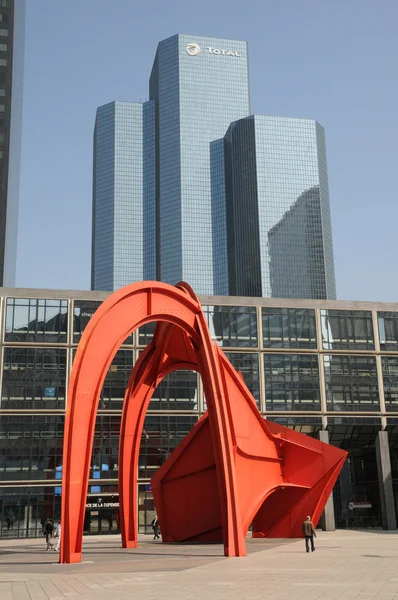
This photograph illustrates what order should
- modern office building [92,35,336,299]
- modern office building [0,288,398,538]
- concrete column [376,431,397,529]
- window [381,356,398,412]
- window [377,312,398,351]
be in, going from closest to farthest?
modern office building [0,288,398,538], concrete column [376,431,397,529], window [381,356,398,412], window [377,312,398,351], modern office building [92,35,336,299]

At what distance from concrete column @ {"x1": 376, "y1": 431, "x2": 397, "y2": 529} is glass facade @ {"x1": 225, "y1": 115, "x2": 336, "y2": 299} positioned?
10418 centimetres

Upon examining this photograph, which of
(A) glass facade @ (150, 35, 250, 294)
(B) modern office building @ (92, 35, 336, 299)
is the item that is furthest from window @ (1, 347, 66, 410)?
(A) glass facade @ (150, 35, 250, 294)

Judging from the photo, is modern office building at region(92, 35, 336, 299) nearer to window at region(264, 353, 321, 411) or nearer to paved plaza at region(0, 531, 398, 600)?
window at region(264, 353, 321, 411)

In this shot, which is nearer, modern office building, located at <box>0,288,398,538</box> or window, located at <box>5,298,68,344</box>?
modern office building, located at <box>0,288,398,538</box>

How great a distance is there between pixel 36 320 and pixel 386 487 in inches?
1240

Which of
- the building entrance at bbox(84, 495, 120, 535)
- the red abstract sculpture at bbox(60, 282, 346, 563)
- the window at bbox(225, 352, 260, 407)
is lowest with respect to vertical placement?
the building entrance at bbox(84, 495, 120, 535)

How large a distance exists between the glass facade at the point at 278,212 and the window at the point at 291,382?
102538 millimetres

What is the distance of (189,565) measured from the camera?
67.4 feet

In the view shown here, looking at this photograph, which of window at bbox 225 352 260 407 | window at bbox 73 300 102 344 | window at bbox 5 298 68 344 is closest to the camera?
window at bbox 5 298 68 344

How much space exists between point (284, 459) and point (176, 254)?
146 metres

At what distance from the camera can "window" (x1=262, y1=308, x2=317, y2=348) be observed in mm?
59188

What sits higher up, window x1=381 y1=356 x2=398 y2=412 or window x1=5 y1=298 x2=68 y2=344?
window x1=5 y1=298 x2=68 y2=344

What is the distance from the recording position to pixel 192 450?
1256 inches

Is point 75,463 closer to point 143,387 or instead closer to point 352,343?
point 143,387
